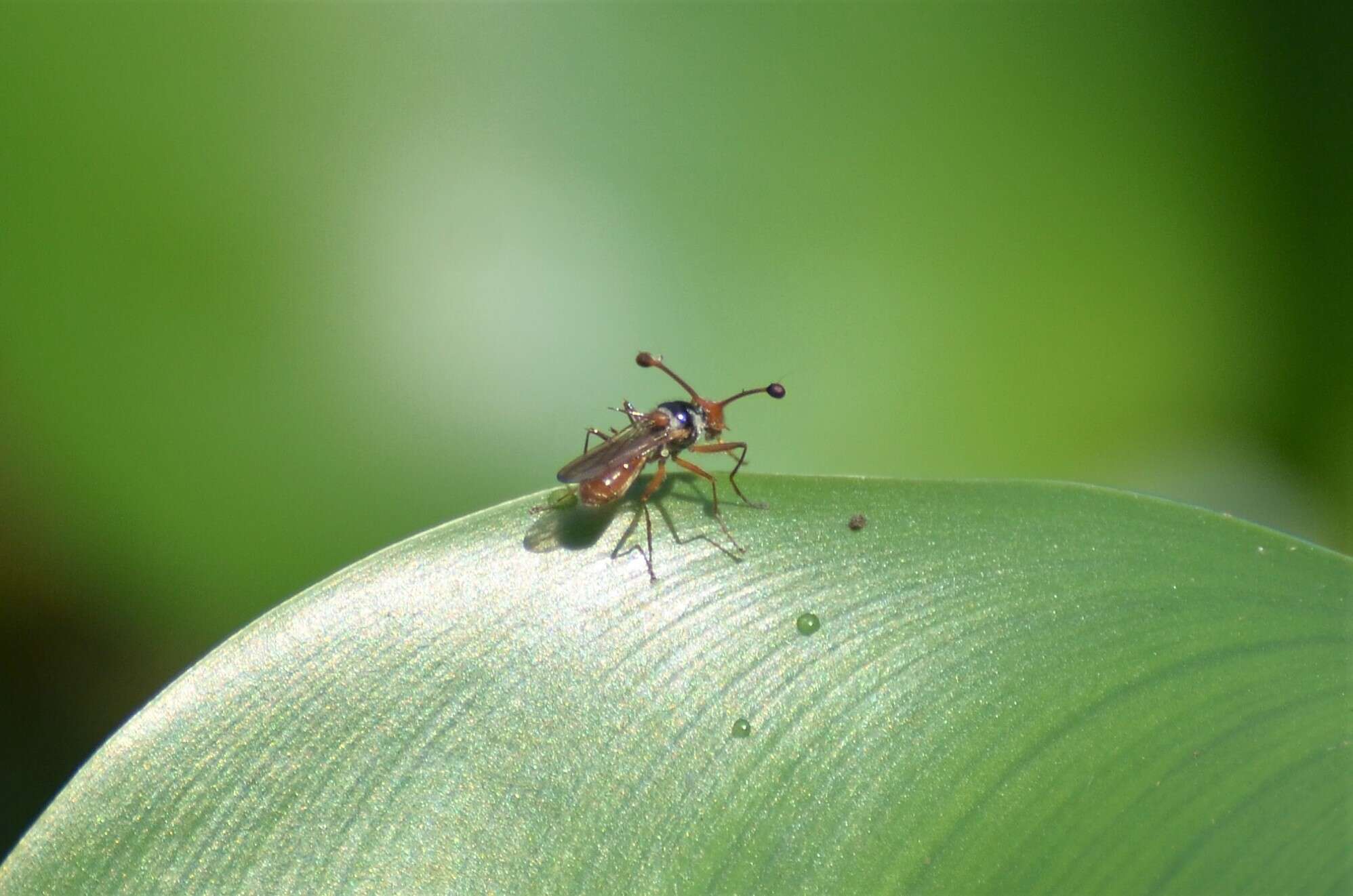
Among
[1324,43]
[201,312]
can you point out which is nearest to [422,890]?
[201,312]

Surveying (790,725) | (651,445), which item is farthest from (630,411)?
(790,725)

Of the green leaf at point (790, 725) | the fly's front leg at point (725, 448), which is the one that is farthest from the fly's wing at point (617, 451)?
the green leaf at point (790, 725)

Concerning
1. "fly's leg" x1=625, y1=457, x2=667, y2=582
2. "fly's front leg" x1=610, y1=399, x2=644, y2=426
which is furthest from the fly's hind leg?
"fly's front leg" x1=610, y1=399, x2=644, y2=426

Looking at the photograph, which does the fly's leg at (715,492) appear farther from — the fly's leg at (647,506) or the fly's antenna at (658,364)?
the fly's antenna at (658,364)

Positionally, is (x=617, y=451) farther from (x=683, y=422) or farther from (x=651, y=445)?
(x=683, y=422)

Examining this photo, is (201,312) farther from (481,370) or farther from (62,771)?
(62,771)

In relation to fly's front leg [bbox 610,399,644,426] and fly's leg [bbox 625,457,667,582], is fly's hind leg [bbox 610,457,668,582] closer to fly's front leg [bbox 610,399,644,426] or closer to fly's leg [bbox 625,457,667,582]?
fly's leg [bbox 625,457,667,582]
